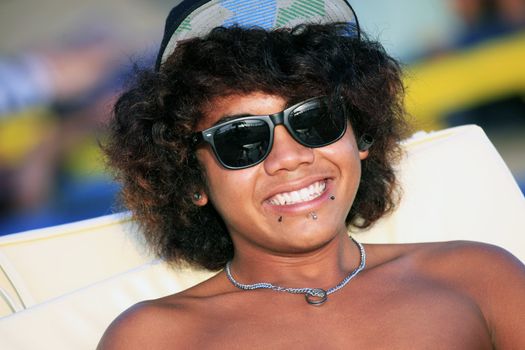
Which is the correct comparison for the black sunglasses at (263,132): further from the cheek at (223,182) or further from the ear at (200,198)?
the ear at (200,198)

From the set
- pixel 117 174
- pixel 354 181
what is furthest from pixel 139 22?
pixel 354 181

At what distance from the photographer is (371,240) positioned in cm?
294

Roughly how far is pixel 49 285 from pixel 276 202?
96 cm

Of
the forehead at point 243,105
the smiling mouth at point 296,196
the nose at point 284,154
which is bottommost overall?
the smiling mouth at point 296,196

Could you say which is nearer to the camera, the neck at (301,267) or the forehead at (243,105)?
the forehead at (243,105)

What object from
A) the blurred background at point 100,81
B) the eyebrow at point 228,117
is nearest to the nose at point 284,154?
the eyebrow at point 228,117

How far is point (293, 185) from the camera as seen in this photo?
228 cm

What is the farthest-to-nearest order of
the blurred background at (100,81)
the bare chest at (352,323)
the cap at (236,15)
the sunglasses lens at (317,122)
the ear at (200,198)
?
the blurred background at (100,81) → the ear at (200,198) → the cap at (236,15) → the sunglasses lens at (317,122) → the bare chest at (352,323)

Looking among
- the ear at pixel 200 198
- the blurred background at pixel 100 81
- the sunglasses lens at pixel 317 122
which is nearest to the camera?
the sunglasses lens at pixel 317 122

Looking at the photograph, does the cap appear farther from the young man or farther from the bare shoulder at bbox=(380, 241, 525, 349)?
the bare shoulder at bbox=(380, 241, 525, 349)

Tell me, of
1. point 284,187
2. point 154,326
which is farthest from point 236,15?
point 154,326

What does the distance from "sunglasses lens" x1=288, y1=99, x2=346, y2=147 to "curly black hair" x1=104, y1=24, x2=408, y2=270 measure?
0.20 ft

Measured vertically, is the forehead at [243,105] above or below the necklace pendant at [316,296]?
above

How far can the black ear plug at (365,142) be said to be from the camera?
8.65ft
